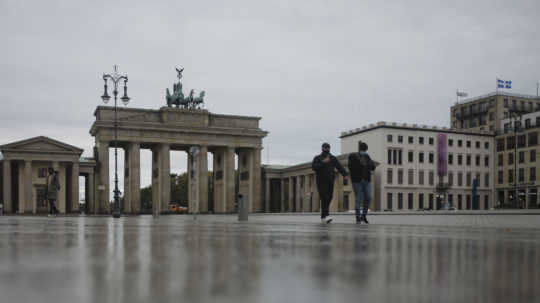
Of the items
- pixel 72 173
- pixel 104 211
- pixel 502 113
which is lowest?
pixel 104 211

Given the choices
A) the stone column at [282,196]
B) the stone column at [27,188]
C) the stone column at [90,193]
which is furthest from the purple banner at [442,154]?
the stone column at [27,188]

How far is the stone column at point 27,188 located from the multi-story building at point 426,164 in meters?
51.9

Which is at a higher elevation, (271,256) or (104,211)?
(271,256)

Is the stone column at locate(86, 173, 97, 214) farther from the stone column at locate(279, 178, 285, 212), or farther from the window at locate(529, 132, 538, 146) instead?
the window at locate(529, 132, 538, 146)

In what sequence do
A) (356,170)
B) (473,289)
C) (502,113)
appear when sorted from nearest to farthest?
(473,289)
(356,170)
(502,113)

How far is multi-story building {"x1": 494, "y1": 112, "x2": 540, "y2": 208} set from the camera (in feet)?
286

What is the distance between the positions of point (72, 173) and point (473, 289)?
75950mm

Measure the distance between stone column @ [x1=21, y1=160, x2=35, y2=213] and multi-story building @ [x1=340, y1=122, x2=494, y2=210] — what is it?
51880mm

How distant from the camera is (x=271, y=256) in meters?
4.56

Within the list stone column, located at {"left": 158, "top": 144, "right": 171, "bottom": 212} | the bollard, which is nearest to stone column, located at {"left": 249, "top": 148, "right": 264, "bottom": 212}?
stone column, located at {"left": 158, "top": 144, "right": 171, "bottom": 212}

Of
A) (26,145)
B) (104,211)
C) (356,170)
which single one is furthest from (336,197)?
(356,170)

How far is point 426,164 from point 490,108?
18.3 meters

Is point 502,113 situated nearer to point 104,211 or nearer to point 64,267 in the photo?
point 104,211

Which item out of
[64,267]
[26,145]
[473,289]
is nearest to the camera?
[473,289]
